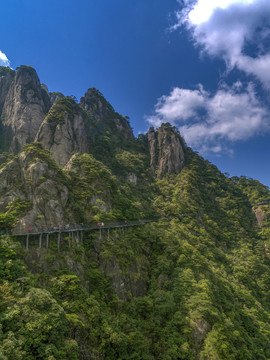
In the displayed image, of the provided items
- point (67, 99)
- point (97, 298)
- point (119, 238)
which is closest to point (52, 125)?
point (67, 99)

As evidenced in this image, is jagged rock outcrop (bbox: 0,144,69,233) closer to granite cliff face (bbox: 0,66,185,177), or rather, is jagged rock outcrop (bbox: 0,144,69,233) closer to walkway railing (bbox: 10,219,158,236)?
walkway railing (bbox: 10,219,158,236)

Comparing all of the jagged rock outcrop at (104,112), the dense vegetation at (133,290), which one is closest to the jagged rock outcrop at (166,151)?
the jagged rock outcrop at (104,112)

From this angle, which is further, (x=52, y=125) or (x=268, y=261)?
(x=52, y=125)

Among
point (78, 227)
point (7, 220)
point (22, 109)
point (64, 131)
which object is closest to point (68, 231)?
point (78, 227)

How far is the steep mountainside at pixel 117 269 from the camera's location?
820 inches

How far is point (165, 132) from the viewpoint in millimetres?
101188

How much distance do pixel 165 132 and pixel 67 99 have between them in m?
49.0

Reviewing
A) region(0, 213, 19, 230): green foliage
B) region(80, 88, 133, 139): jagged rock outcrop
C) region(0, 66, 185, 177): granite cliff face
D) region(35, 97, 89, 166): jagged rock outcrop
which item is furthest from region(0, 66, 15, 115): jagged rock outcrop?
region(0, 213, 19, 230): green foliage

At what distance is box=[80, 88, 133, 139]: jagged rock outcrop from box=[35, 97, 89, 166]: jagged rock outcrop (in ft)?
79.4

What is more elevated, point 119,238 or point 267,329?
point 119,238

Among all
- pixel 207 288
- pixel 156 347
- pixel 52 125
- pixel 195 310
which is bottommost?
pixel 156 347

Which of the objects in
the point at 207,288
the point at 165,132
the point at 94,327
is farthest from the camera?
the point at 165,132

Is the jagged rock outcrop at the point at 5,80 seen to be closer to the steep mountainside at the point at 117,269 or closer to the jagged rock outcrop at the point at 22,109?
the jagged rock outcrop at the point at 22,109

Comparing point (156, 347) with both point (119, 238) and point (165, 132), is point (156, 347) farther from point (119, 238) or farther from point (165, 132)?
point (165, 132)
